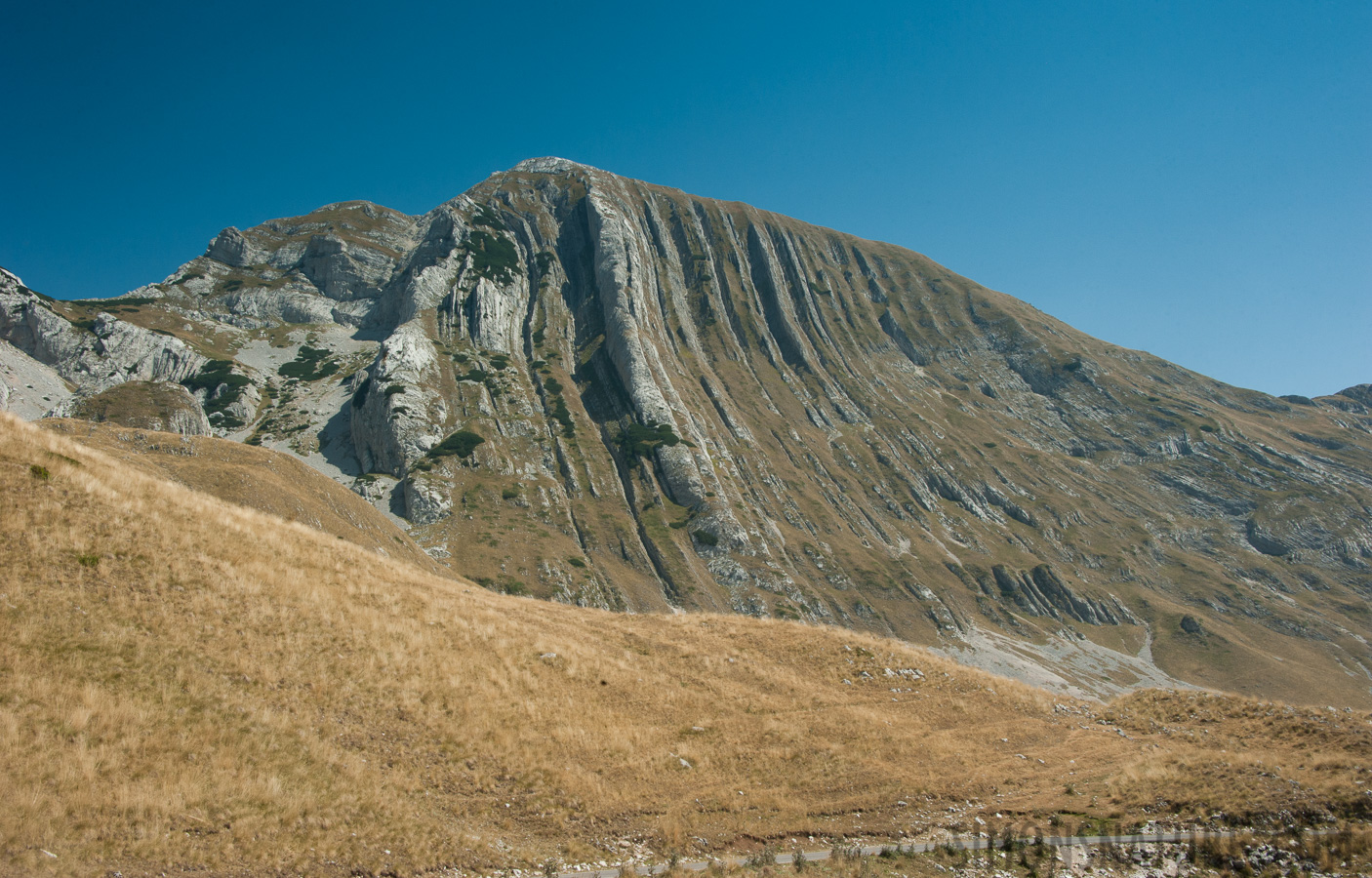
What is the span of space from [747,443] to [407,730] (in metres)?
124

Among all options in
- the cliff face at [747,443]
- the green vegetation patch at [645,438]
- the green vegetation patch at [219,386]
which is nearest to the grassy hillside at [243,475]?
the cliff face at [747,443]

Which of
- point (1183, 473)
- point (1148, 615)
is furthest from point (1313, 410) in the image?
point (1148, 615)

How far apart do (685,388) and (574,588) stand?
219 ft

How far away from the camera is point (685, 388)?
144m

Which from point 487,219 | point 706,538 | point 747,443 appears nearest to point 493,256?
point 487,219

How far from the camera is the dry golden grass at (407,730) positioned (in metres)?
11.3

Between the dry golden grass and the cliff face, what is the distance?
69.5 meters

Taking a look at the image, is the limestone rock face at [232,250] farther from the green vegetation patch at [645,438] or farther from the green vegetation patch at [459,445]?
the green vegetation patch at [645,438]

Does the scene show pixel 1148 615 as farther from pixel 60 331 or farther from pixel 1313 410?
pixel 60 331

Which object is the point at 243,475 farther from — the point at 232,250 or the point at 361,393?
the point at 232,250

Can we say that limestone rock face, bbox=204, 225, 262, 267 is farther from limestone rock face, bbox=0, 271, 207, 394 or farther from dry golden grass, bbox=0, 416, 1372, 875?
dry golden grass, bbox=0, 416, 1372, 875

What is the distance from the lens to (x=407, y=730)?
52.3 ft

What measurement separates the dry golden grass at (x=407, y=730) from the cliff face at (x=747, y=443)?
69455 mm

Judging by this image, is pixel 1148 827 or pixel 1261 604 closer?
pixel 1148 827
